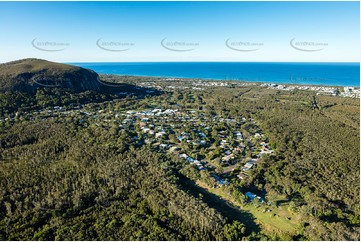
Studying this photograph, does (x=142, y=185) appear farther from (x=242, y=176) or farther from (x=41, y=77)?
(x=41, y=77)

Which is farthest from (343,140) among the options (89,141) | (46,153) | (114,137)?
(46,153)

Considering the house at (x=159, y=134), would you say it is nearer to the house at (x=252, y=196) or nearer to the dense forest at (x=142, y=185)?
the dense forest at (x=142, y=185)

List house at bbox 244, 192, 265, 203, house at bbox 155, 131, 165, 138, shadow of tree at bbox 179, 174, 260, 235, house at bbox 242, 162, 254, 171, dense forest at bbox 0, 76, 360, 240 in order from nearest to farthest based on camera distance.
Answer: dense forest at bbox 0, 76, 360, 240 → shadow of tree at bbox 179, 174, 260, 235 → house at bbox 244, 192, 265, 203 → house at bbox 242, 162, 254, 171 → house at bbox 155, 131, 165, 138

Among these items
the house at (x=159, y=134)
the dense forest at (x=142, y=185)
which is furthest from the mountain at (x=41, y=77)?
the house at (x=159, y=134)

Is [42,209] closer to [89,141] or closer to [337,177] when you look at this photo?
[89,141]

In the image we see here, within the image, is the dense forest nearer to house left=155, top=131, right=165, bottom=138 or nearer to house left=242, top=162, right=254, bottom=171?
house left=242, top=162, right=254, bottom=171

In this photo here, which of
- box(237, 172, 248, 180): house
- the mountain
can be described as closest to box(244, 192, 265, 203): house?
box(237, 172, 248, 180): house

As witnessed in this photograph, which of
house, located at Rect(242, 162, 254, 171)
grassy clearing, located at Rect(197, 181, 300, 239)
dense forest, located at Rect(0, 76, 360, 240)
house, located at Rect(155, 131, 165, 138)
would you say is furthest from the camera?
house, located at Rect(155, 131, 165, 138)
